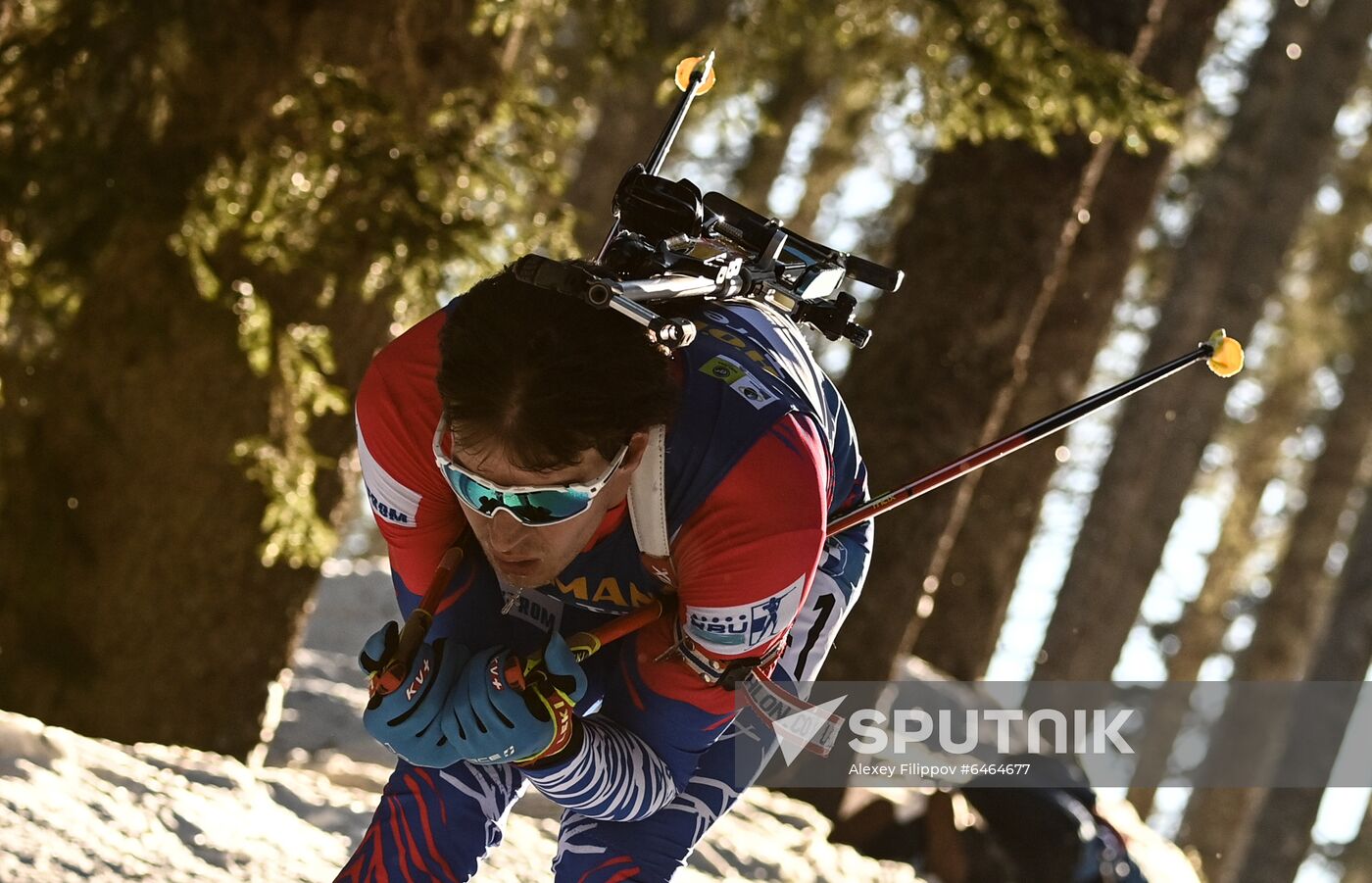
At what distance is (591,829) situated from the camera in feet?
9.07

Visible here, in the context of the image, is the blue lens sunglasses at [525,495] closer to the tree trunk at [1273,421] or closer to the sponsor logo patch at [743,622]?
the sponsor logo patch at [743,622]

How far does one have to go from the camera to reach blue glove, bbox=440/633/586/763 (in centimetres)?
241

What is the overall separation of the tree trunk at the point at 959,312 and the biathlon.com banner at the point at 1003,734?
942 millimetres

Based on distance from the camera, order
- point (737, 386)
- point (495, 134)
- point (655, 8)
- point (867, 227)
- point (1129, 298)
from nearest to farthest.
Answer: point (737, 386), point (495, 134), point (655, 8), point (867, 227), point (1129, 298)

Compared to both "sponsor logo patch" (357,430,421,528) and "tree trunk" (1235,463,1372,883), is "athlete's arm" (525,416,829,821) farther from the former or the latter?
"tree trunk" (1235,463,1372,883)

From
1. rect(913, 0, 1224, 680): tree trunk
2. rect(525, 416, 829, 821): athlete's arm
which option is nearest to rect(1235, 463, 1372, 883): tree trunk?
rect(913, 0, 1224, 680): tree trunk

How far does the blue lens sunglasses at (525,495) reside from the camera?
7.80 feet

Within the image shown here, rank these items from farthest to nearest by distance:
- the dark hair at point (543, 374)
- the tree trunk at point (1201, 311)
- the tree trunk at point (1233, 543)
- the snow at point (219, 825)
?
the tree trunk at point (1233, 543)
the tree trunk at point (1201, 311)
the snow at point (219, 825)
the dark hair at point (543, 374)

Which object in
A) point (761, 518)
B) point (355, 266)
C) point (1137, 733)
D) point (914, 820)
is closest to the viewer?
point (761, 518)

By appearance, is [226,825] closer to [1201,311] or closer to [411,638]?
[411,638]

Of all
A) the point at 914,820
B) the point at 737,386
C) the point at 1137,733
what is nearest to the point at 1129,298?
the point at 1137,733

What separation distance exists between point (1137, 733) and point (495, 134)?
18266 millimetres

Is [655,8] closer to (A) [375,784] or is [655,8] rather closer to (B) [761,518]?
(A) [375,784]

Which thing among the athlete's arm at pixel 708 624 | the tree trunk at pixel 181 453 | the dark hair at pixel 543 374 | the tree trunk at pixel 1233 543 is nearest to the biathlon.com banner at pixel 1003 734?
the athlete's arm at pixel 708 624
